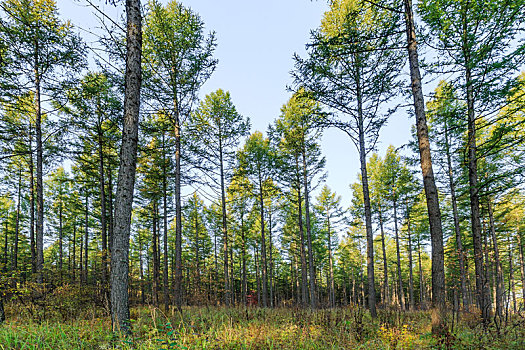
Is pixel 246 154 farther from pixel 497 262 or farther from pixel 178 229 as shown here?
pixel 497 262

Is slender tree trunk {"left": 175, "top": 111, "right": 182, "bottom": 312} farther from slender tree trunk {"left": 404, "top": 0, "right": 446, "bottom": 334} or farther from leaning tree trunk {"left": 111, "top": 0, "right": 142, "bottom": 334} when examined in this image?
slender tree trunk {"left": 404, "top": 0, "right": 446, "bottom": 334}

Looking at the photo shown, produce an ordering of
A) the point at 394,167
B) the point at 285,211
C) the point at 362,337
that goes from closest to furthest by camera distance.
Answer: the point at 362,337
the point at 394,167
the point at 285,211

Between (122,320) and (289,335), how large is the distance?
3346 mm

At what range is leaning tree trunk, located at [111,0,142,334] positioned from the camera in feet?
14.2

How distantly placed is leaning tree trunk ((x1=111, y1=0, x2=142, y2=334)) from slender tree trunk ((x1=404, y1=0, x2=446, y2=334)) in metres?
6.35

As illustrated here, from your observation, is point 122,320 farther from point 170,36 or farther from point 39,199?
→ point 170,36

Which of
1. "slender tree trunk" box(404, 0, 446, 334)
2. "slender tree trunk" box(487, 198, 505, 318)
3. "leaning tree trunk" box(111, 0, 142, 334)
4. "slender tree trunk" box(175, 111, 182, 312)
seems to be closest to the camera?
"leaning tree trunk" box(111, 0, 142, 334)

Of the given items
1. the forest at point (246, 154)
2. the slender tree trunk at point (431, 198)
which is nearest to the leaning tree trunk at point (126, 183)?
the forest at point (246, 154)

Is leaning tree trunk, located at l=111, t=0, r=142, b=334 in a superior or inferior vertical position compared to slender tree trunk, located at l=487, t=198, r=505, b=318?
superior

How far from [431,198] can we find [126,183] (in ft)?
22.5

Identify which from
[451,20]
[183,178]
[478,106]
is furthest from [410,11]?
[183,178]

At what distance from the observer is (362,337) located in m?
5.63

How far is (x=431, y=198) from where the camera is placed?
5.65m

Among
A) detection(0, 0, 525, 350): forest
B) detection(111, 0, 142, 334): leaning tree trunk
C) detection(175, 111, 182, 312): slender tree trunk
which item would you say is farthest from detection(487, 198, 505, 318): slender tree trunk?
detection(175, 111, 182, 312): slender tree trunk
